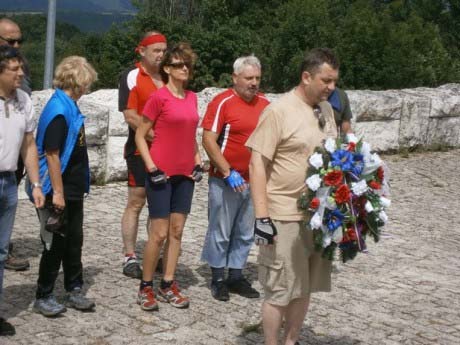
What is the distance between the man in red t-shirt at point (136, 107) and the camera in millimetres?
6609

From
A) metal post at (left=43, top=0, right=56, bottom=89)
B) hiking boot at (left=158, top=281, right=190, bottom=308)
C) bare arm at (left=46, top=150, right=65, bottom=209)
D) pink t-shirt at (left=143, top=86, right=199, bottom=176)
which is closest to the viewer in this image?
bare arm at (left=46, top=150, right=65, bottom=209)

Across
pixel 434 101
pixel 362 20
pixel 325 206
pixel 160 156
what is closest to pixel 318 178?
pixel 325 206

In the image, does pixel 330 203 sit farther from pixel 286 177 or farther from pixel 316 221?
pixel 286 177

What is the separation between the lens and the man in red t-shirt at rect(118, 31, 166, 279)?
6.61 meters

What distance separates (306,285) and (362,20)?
40.2 ft

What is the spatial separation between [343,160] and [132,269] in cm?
240

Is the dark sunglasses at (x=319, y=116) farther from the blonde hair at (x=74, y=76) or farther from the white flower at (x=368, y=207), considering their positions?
the blonde hair at (x=74, y=76)

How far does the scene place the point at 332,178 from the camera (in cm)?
489

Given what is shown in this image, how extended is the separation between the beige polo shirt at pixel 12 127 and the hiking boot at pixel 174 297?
147 centimetres

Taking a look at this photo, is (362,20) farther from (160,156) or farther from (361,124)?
(160,156)

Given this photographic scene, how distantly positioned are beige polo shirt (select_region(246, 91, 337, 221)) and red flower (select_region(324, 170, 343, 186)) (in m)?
0.20

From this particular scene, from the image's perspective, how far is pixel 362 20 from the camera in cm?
1678

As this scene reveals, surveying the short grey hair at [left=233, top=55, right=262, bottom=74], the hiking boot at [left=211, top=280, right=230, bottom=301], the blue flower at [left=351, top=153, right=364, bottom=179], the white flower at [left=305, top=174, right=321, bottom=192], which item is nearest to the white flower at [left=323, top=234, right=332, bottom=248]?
the white flower at [left=305, top=174, right=321, bottom=192]

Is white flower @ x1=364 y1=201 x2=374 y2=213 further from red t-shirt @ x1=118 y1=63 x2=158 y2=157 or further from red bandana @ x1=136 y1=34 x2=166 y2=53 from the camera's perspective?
red bandana @ x1=136 y1=34 x2=166 y2=53
